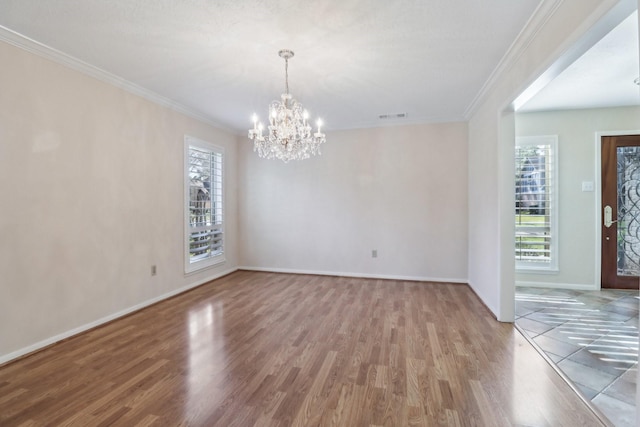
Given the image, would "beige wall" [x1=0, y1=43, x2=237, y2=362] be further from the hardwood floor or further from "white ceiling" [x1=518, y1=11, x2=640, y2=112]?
"white ceiling" [x1=518, y1=11, x2=640, y2=112]

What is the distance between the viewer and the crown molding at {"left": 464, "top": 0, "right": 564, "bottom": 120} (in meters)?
2.07

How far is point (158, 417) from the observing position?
180 centimetres

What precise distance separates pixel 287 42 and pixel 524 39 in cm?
200

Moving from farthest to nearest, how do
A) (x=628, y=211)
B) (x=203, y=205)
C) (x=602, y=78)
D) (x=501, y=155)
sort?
(x=203, y=205) → (x=628, y=211) → (x=602, y=78) → (x=501, y=155)

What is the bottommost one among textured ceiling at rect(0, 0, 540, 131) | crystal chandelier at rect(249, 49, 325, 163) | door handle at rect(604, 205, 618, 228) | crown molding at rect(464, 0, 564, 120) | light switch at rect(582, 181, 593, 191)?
door handle at rect(604, 205, 618, 228)

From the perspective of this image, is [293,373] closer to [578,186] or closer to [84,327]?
[84,327]

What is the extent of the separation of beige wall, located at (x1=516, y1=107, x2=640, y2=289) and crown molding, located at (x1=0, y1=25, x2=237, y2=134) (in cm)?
548

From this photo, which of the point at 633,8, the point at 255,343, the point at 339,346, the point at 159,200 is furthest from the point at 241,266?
the point at 633,8

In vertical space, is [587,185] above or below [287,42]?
below

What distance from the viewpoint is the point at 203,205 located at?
495 centimetres

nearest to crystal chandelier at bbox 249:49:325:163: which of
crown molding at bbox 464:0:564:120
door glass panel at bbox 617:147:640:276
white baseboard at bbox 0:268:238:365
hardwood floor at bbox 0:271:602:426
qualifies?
crown molding at bbox 464:0:564:120

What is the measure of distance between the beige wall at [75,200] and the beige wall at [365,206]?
186 cm

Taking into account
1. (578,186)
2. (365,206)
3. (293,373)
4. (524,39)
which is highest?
(524,39)

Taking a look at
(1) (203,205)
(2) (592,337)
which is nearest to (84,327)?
(1) (203,205)
